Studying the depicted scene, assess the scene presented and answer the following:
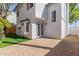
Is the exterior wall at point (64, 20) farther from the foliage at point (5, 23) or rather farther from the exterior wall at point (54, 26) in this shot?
the foliage at point (5, 23)

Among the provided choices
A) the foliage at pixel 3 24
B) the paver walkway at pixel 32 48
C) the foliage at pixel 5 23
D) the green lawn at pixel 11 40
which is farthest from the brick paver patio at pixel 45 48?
the foliage at pixel 5 23

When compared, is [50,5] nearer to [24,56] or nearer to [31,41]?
[31,41]

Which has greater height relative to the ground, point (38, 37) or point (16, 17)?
point (16, 17)

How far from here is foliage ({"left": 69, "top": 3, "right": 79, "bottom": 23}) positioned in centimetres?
618

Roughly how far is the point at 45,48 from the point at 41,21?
97cm

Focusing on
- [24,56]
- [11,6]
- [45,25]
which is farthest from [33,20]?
[24,56]

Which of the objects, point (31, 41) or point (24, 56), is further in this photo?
point (31, 41)

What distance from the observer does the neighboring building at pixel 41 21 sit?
6.32 m

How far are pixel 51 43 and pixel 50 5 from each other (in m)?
1.28

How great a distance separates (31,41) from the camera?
6.38 metres

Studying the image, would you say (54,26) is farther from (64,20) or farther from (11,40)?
(11,40)

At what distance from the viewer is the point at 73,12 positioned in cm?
622

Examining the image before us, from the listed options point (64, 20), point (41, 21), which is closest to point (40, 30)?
point (41, 21)

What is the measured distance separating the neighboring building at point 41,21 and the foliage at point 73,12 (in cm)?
12
